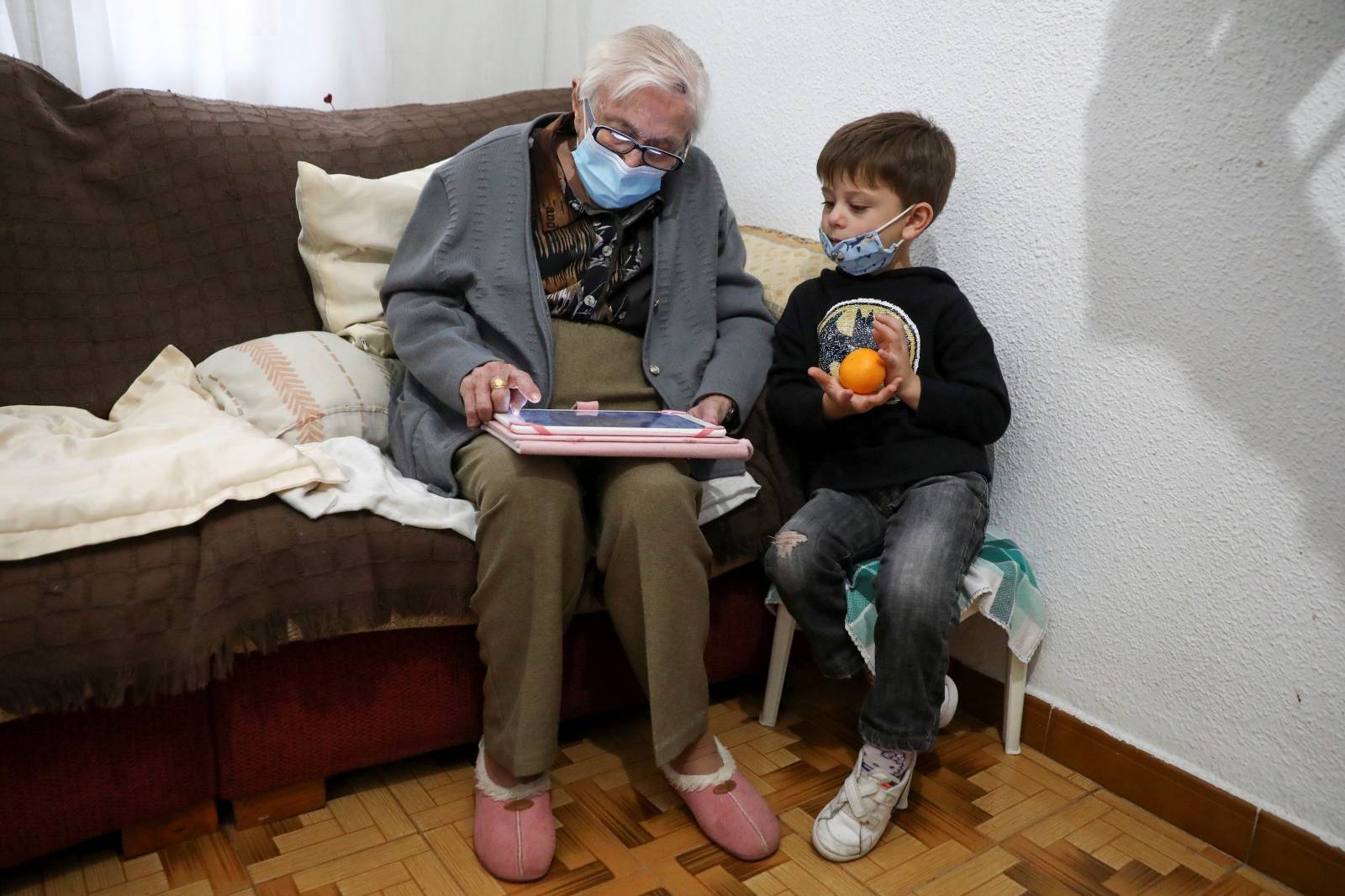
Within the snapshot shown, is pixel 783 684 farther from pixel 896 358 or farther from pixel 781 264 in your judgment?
pixel 781 264

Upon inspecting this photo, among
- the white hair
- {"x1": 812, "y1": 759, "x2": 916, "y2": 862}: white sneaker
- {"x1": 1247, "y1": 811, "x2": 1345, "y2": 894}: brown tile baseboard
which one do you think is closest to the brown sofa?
{"x1": 812, "y1": 759, "x2": 916, "y2": 862}: white sneaker

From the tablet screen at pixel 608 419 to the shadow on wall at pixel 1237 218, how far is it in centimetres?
61

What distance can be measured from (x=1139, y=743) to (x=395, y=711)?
40.7 inches

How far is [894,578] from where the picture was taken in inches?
51.6

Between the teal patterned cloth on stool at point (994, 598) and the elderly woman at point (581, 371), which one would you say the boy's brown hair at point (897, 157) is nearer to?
the elderly woman at point (581, 371)

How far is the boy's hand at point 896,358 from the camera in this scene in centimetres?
133

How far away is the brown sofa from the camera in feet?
3.60

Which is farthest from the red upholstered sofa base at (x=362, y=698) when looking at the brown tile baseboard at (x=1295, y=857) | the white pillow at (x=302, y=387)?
the brown tile baseboard at (x=1295, y=857)

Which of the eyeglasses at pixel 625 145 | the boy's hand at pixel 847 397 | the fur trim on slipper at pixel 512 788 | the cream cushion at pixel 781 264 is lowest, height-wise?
the fur trim on slipper at pixel 512 788

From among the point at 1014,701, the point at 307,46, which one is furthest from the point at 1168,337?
the point at 307,46

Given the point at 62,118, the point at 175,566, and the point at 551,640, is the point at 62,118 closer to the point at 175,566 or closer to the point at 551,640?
the point at 175,566

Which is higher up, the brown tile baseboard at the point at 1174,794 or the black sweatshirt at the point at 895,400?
the black sweatshirt at the point at 895,400

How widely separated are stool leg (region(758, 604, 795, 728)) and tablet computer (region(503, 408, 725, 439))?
0.36 m

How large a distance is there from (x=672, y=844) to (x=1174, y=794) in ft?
2.28
